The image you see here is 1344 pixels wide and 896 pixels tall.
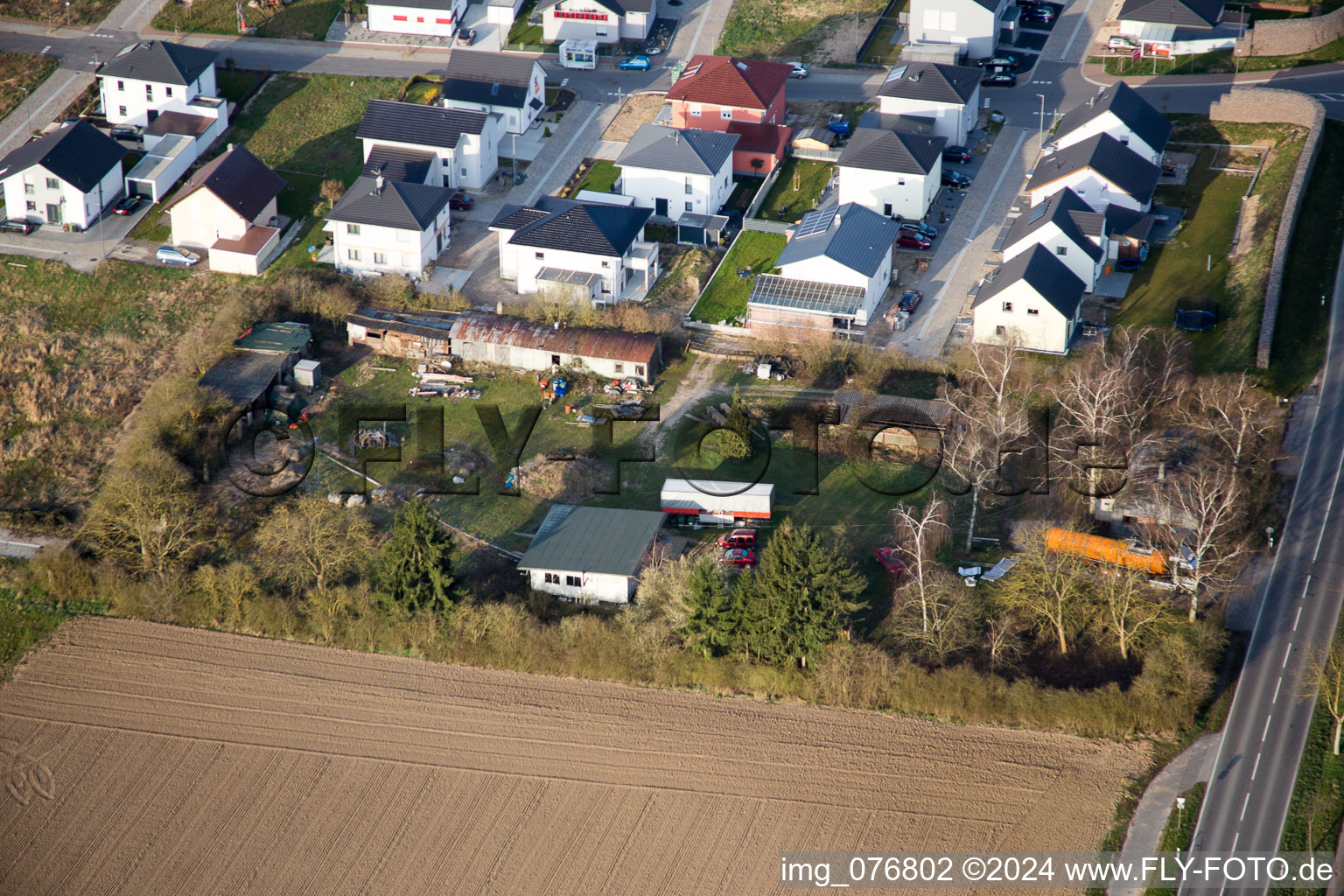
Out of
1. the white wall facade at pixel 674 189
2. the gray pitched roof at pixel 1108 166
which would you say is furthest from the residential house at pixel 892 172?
the white wall facade at pixel 674 189

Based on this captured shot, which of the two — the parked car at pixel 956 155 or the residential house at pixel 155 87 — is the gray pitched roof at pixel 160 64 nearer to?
the residential house at pixel 155 87

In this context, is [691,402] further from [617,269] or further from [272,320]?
[272,320]

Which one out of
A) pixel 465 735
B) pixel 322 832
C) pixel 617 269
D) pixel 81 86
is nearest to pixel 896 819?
pixel 465 735

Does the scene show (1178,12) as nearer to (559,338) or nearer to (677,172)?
(677,172)

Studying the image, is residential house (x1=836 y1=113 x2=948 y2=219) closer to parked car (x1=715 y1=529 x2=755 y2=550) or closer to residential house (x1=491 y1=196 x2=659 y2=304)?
residential house (x1=491 y1=196 x2=659 y2=304)

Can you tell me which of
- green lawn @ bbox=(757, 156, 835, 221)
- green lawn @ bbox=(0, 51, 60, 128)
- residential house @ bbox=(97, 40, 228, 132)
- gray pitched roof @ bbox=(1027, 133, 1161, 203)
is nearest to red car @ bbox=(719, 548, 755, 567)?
green lawn @ bbox=(757, 156, 835, 221)

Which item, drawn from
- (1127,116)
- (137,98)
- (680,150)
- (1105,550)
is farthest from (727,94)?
(1105,550)
